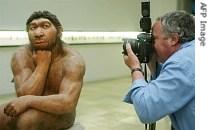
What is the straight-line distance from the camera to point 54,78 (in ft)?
5.97

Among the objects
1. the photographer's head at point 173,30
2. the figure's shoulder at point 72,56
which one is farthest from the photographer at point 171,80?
the figure's shoulder at point 72,56

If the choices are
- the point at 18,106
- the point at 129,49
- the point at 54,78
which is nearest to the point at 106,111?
the point at 54,78

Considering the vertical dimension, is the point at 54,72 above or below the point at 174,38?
below

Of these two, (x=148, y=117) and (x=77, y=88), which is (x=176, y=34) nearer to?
(x=148, y=117)

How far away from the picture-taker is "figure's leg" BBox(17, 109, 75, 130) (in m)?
1.59

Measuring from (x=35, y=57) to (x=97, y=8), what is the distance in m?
4.14

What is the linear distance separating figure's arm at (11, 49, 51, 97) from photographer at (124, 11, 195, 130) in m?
0.59

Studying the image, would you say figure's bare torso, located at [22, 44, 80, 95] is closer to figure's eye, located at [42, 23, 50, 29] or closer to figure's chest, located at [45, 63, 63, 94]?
figure's chest, located at [45, 63, 63, 94]

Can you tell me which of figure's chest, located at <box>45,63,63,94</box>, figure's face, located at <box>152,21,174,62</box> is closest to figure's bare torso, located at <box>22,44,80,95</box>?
figure's chest, located at <box>45,63,63,94</box>

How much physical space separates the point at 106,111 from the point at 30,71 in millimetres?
2020

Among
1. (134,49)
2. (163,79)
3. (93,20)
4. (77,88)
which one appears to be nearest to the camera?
(163,79)

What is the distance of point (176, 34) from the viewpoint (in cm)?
129

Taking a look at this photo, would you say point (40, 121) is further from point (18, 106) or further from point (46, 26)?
point (46, 26)

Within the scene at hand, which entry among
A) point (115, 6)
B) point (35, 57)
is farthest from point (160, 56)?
point (115, 6)
